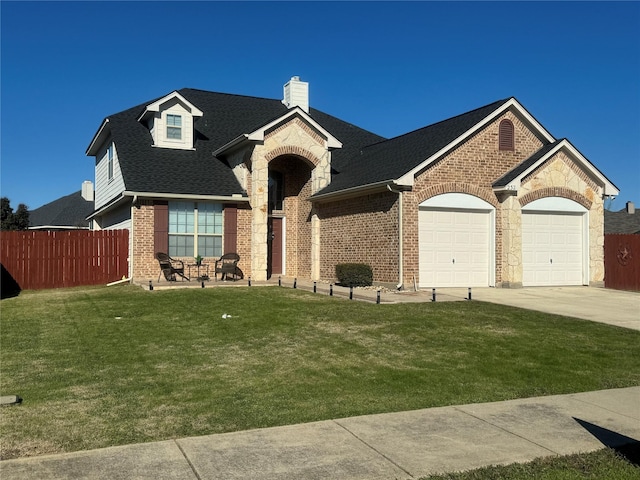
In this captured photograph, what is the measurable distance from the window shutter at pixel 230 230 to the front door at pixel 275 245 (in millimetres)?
3005

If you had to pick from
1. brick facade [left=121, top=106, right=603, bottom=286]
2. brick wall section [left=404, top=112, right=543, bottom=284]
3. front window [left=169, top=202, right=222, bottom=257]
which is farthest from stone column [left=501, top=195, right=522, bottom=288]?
front window [left=169, top=202, right=222, bottom=257]

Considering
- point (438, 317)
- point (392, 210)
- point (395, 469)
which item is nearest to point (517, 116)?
point (392, 210)

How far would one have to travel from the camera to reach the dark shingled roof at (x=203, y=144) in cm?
1980

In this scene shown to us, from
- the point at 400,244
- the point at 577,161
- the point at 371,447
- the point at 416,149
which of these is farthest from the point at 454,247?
the point at 371,447

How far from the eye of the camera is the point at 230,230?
805 inches

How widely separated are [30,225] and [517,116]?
39.2 m

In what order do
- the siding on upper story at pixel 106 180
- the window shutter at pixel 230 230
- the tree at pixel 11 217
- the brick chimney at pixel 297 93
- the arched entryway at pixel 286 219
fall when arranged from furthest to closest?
the tree at pixel 11 217 < the brick chimney at pixel 297 93 < the arched entryway at pixel 286 219 < the siding on upper story at pixel 106 180 < the window shutter at pixel 230 230

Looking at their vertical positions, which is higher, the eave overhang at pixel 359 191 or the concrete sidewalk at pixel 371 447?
the eave overhang at pixel 359 191

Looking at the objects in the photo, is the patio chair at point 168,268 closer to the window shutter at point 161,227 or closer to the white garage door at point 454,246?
the window shutter at point 161,227

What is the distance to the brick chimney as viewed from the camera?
1046 inches

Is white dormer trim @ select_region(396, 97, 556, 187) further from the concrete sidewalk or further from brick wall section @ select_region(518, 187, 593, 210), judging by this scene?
the concrete sidewalk

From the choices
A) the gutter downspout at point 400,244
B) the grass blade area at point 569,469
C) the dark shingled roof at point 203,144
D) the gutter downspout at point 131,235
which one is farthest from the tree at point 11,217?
the grass blade area at point 569,469

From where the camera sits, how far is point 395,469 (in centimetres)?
459

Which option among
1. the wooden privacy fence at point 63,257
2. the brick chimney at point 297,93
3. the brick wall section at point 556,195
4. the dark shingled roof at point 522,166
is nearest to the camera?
the dark shingled roof at point 522,166
